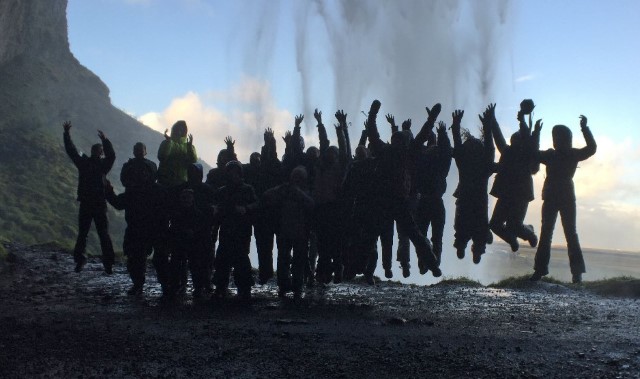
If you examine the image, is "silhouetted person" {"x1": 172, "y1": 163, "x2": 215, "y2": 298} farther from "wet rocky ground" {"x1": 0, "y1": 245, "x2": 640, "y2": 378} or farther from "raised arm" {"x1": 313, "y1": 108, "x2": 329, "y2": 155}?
"raised arm" {"x1": 313, "y1": 108, "x2": 329, "y2": 155}

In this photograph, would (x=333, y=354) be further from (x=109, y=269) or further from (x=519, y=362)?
(x=109, y=269)

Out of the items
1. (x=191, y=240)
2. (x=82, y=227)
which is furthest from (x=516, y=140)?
(x=82, y=227)

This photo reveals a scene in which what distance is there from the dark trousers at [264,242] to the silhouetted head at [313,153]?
1497 mm

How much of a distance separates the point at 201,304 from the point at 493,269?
6748 cm

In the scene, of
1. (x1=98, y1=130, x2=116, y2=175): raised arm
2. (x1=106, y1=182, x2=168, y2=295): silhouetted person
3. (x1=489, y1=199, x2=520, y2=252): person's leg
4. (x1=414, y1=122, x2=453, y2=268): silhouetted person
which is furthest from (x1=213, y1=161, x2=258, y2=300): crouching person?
(x1=489, y1=199, x2=520, y2=252): person's leg

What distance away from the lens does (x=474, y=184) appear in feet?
30.9

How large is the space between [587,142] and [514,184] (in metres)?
1.60

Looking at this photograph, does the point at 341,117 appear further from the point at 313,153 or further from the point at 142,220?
the point at 142,220

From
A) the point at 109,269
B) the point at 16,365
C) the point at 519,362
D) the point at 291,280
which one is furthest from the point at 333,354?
the point at 109,269

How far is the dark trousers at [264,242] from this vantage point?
8.91m

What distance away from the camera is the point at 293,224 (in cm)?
838

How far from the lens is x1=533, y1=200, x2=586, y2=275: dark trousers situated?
31.5ft

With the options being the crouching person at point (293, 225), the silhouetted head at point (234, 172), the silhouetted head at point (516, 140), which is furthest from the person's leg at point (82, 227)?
the silhouetted head at point (516, 140)

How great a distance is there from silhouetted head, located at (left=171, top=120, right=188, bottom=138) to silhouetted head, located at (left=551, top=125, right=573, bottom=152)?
23.7ft
